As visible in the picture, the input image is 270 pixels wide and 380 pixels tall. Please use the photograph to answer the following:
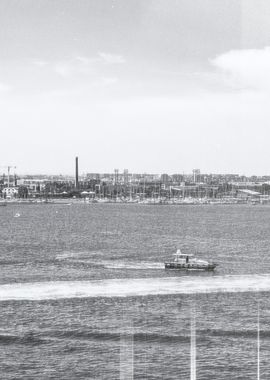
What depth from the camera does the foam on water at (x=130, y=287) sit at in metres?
18.9

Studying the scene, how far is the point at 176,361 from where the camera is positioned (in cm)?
Result: 1277

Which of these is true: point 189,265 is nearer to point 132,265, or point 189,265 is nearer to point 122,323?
point 132,265

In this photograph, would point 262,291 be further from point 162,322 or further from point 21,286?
point 21,286

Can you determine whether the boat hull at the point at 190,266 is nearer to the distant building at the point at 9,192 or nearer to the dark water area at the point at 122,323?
the dark water area at the point at 122,323

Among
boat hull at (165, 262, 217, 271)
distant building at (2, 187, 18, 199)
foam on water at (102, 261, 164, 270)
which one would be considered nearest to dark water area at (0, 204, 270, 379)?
foam on water at (102, 261, 164, 270)

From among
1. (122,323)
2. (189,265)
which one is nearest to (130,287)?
(122,323)

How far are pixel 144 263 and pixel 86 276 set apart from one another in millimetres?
4418

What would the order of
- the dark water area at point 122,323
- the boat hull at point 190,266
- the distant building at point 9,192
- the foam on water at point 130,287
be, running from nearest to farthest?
1. the dark water area at point 122,323
2. the foam on water at point 130,287
3. the boat hull at point 190,266
4. the distant building at point 9,192

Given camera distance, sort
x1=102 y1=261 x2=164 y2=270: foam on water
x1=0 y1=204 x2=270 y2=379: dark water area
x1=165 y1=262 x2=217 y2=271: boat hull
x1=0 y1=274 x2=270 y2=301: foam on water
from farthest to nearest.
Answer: x1=102 y1=261 x2=164 y2=270: foam on water
x1=165 y1=262 x2=217 y2=271: boat hull
x1=0 y1=274 x2=270 y2=301: foam on water
x1=0 y1=204 x2=270 y2=379: dark water area

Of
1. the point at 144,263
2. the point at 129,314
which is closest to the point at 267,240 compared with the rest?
the point at 144,263

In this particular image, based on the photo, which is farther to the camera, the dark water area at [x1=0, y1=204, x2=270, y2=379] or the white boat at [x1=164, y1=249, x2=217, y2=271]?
the white boat at [x1=164, y1=249, x2=217, y2=271]

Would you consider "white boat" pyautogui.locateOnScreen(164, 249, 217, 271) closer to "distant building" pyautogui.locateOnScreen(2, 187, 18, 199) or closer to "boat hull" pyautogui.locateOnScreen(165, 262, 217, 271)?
"boat hull" pyautogui.locateOnScreen(165, 262, 217, 271)

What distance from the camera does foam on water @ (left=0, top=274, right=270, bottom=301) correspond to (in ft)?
61.9

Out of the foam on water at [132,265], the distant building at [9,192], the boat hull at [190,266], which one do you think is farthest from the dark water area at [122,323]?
the distant building at [9,192]
